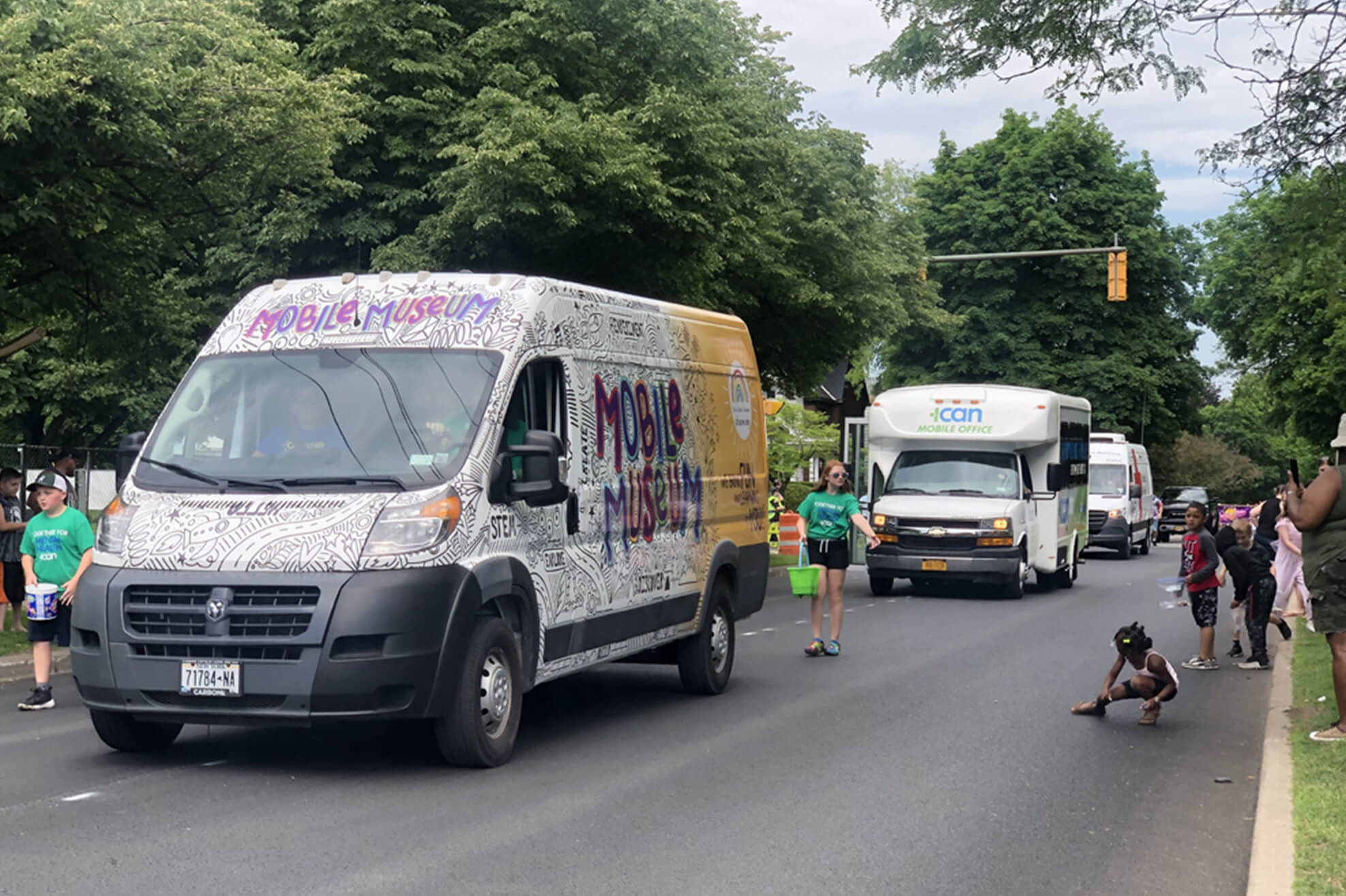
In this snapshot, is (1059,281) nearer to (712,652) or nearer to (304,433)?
(712,652)

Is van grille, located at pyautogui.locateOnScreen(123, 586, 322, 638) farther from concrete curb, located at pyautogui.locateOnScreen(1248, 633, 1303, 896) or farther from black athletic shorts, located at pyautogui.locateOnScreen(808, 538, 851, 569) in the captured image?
black athletic shorts, located at pyautogui.locateOnScreen(808, 538, 851, 569)

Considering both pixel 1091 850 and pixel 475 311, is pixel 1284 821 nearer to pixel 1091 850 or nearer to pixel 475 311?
pixel 1091 850

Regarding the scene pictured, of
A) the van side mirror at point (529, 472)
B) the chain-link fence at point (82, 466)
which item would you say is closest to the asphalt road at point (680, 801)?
the van side mirror at point (529, 472)

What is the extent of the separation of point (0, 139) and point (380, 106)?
8801 millimetres

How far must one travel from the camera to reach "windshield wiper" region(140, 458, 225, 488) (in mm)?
9195

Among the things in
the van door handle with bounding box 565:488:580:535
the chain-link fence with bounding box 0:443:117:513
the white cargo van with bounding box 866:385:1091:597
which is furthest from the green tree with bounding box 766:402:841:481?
the van door handle with bounding box 565:488:580:535

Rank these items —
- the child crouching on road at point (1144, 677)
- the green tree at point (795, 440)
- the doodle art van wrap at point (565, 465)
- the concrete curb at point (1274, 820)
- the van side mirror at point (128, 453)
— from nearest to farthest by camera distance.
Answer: the concrete curb at point (1274, 820), the doodle art van wrap at point (565, 465), the van side mirror at point (128, 453), the child crouching on road at point (1144, 677), the green tree at point (795, 440)

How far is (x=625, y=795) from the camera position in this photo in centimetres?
860

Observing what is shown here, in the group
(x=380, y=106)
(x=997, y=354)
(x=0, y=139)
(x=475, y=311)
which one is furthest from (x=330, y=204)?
(x=997, y=354)

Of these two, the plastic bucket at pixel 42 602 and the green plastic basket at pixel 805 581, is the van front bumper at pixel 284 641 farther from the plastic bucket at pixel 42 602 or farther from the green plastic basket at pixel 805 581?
the green plastic basket at pixel 805 581

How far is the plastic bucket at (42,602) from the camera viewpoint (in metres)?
11.3

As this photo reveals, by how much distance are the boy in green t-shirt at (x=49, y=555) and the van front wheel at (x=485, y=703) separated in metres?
3.51

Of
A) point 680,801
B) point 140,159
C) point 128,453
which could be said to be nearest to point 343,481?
point 128,453

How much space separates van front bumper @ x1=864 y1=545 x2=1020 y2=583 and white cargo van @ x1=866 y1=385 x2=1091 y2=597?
0.01 meters
